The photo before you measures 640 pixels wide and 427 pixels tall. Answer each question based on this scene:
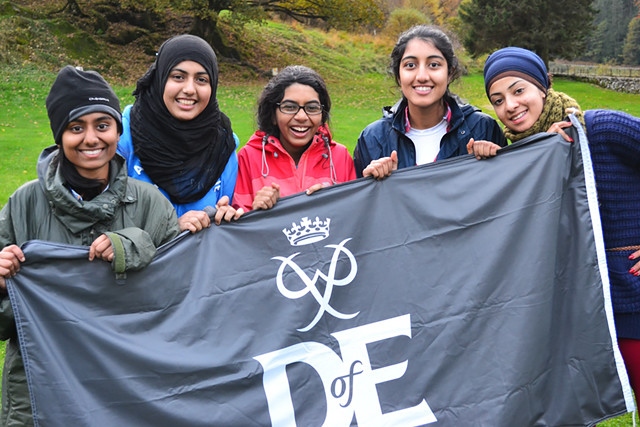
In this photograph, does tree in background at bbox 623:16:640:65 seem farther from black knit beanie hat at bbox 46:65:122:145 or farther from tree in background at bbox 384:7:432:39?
black knit beanie hat at bbox 46:65:122:145

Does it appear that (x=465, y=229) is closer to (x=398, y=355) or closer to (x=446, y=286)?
(x=446, y=286)

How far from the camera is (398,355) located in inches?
153

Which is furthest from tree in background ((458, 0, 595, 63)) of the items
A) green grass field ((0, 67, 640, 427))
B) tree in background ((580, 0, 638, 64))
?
tree in background ((580, 0, 638, 64))

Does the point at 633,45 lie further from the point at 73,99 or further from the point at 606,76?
the point at 73,99

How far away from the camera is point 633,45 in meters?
55.2

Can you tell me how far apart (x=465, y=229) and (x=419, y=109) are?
89 cm

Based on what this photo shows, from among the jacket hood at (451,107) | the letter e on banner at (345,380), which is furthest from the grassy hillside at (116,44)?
the letter e on banner at (345,380)

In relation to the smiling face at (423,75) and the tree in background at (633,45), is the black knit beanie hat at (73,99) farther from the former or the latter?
the tree in background at (633,45)

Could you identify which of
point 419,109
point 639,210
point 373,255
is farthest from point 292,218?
point 639,210

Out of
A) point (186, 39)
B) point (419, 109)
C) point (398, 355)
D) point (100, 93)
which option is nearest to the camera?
point (100, 93)

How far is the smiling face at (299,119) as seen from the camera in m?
4.38

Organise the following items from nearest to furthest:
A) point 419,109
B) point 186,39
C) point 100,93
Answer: point 100,93 < point 186,39 < point 419,109

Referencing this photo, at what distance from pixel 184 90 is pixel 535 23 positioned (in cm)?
3575

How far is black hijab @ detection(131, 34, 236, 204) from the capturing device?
4.14 m
